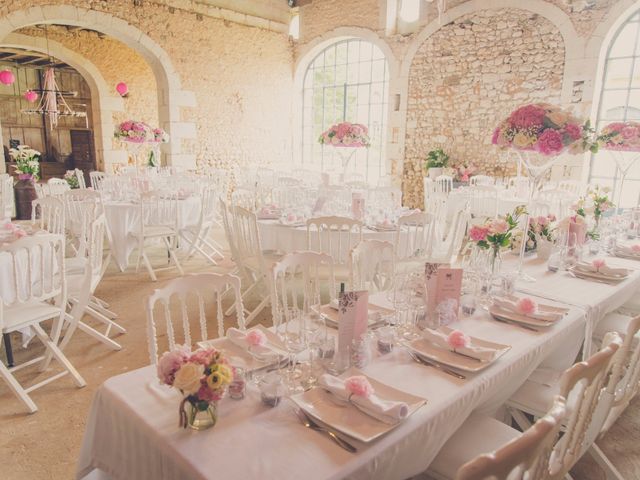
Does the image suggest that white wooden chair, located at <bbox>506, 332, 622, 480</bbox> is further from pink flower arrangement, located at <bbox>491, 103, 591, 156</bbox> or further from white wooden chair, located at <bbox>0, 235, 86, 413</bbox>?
white wooden chair, located at <bbox>0, 235, 86, 413</bbox>

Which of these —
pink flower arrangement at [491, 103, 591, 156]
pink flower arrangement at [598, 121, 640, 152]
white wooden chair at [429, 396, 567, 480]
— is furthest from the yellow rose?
pink flower arrangement at [598, 121, 640, 152]

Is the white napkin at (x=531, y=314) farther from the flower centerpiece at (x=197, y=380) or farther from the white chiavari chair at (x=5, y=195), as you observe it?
the white chiavari chair at (x=5, y=195)

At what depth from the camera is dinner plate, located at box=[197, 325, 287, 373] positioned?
158 centimetres

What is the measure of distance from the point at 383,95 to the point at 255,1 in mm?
3311

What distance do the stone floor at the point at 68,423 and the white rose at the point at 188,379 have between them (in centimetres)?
143

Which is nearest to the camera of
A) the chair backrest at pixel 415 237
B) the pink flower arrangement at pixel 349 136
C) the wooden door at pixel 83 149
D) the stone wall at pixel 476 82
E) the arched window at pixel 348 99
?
the chair backrest at pixel 415 237

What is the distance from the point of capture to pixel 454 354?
1694 mm

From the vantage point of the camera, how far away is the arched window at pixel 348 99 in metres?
9.52

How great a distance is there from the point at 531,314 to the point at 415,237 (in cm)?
204

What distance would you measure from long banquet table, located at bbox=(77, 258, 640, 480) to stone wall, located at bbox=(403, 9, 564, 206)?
6.39 m

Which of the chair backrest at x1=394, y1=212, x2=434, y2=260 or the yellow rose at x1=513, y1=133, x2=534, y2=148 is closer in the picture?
the yellow rose at x1=513, y1=133, x2=534, y2=148

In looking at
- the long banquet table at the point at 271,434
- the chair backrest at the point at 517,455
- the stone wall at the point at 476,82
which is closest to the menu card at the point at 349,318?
the long banquet table at the point at 271,434

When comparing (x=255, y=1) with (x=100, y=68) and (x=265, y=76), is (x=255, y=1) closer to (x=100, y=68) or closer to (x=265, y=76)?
(x=265, y=76)

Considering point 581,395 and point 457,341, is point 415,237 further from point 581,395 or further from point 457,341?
point 581,395
